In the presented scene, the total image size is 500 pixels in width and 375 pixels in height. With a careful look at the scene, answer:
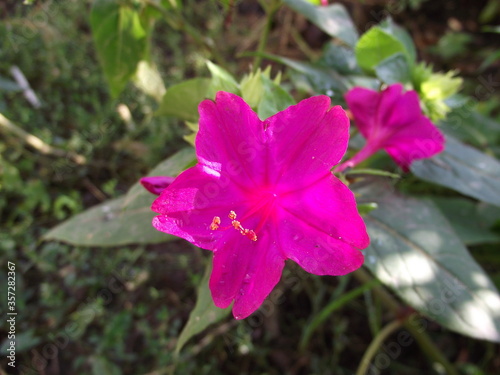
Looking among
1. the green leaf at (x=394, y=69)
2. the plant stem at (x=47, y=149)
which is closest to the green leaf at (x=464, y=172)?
the green leaf at (x=394, y=69)

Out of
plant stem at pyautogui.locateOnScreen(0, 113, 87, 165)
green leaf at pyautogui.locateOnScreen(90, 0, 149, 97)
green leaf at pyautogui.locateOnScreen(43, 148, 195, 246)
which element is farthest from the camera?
plant stem at pyautogui.locateOnScreen(0, 113, 87, 165)

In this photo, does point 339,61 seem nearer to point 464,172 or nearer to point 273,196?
point 464,172

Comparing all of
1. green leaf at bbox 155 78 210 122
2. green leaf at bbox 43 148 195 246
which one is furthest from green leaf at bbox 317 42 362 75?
green leaf at bbox 43 148 195 246

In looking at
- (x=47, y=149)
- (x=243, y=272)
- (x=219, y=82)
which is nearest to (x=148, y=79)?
(x=47, y=149)

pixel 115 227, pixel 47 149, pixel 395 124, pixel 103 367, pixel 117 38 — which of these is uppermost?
pixel 395 124

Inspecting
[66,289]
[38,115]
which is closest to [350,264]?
[66,289]

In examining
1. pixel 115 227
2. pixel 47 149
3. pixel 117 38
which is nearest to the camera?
pixel 115 227

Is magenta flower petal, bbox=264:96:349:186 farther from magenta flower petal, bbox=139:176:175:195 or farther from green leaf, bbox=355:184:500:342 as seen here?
green leaf, bbox=355:184:500:342
